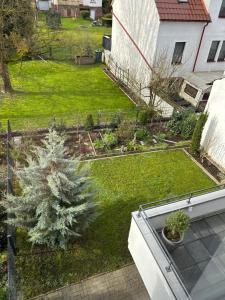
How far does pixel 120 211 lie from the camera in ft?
34.5

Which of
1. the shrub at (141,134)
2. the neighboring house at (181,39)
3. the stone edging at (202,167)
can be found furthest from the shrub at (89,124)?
the neighboring house at (181,39)

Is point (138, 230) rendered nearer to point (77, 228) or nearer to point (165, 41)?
point (77, 228)

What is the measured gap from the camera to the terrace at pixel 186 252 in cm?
554

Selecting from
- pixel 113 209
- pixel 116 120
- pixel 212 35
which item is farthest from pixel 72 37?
pixel 113 209

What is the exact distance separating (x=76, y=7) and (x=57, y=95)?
27394mm

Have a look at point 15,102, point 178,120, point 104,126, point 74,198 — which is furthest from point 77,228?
point 15,102

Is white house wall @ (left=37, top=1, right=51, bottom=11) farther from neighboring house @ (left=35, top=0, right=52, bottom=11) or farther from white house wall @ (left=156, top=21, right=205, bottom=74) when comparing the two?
white house wall @ (left=156, top=21, right=205, bottom=74)

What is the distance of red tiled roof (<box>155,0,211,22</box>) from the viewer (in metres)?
16.3

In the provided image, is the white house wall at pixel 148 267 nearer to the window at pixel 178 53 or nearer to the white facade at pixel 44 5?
the window at pixel 178 53

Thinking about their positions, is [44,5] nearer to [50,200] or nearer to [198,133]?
[198,133]

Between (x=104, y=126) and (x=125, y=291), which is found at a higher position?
(x=104, y=126)

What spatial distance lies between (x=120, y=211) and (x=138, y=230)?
4.34 metres

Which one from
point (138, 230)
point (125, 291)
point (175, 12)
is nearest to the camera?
point (138, 230)

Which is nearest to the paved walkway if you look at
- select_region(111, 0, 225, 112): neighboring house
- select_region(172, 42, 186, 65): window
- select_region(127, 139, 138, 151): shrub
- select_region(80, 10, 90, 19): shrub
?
select_region(127, 139, 138, 151): shrub
